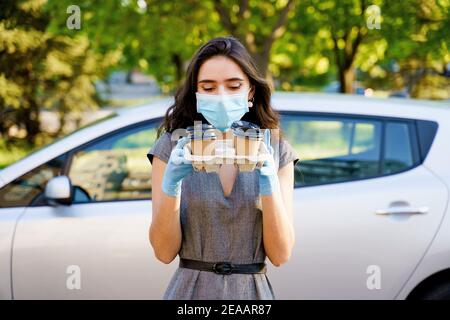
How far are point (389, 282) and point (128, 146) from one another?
1884 mm

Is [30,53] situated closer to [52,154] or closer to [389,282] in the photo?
[52,154]

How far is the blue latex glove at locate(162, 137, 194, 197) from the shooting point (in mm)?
1812

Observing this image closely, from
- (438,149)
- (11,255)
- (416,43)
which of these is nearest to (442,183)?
(438,149)

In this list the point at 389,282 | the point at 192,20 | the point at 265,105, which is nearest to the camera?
the point at 265,105

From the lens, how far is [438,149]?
3.44 metres

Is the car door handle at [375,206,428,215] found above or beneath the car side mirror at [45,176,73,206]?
beneath

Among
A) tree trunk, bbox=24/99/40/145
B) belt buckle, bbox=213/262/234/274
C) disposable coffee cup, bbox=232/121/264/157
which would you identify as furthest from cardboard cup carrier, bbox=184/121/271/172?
tree trunk, bbox=24/99/40/145

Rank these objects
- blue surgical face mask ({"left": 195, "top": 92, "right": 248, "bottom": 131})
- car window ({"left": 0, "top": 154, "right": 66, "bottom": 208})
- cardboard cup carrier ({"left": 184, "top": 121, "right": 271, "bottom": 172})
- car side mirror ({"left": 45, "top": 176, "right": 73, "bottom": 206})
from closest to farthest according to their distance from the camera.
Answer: cardboard cup carrier ({"left": 184, "top": 121, "right": 271, "bottom": 172}), blue surgical face mask ({"left": 195, "top": 92, "right": 248, "bottom": 131}), car side mirror ({"left": 45, "top": 176, "right": 73, "bottom": 206}), car window ({"left": 0, "top": 154, "right": 66, "bottom": 208})

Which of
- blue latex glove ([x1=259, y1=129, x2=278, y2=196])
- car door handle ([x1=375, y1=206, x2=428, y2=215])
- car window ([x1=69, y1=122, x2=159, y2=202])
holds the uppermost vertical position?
blue latex glove ([x1=259, y1=129, x2=278, y2=196])

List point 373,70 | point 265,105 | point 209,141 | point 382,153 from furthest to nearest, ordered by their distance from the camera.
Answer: point 373,70 → point 382,153 → point 265,105 → point 209,141

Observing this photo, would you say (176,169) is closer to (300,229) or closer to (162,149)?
(162,149)

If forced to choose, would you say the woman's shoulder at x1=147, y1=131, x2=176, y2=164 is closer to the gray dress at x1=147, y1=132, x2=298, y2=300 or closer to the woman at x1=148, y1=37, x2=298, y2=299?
the woman at x1=148, y1=37, x2=298, y2=299

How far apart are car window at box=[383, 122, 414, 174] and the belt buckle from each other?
1722 mm

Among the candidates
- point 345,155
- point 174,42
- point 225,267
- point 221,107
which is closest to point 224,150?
point 221,107
